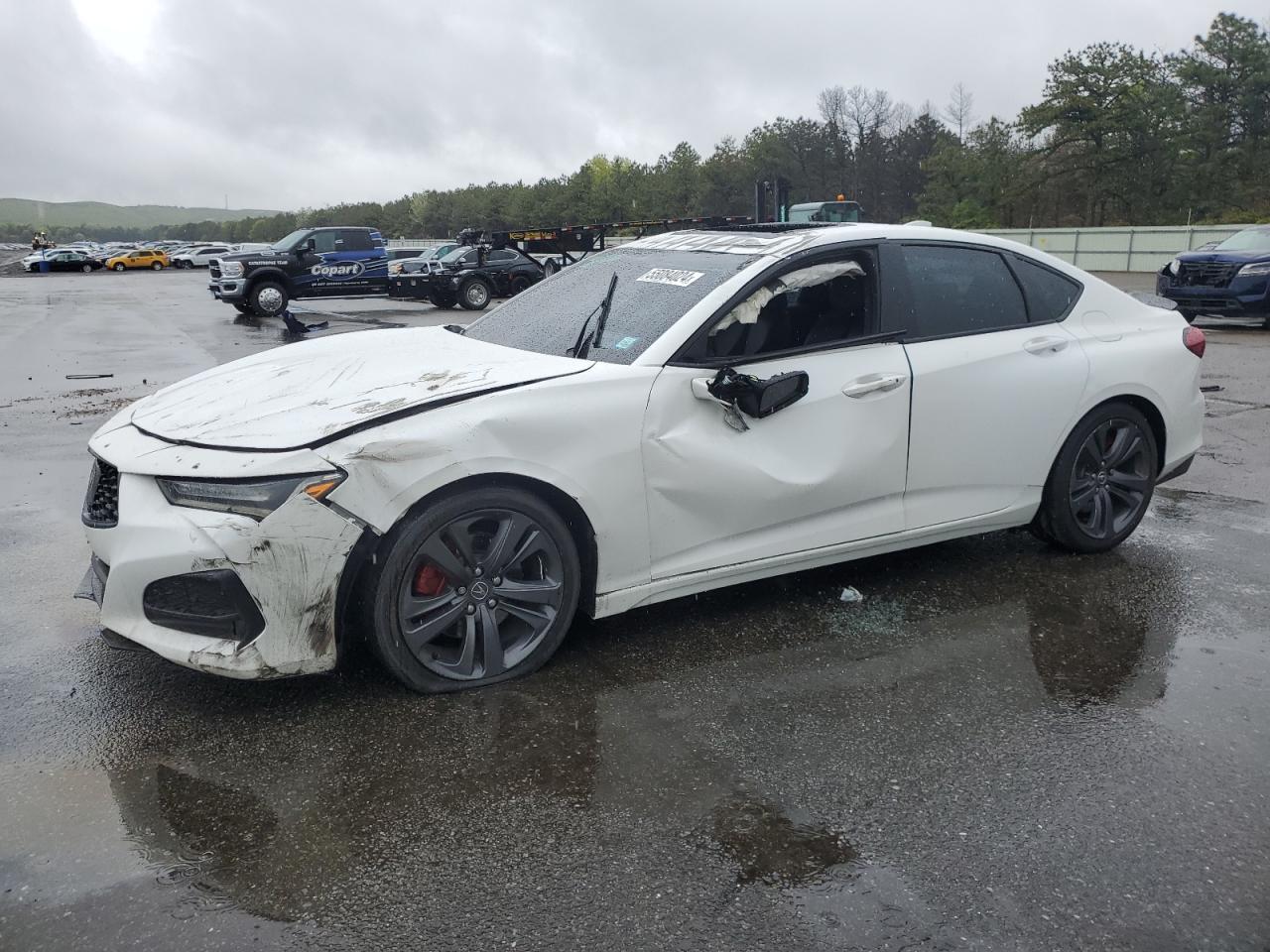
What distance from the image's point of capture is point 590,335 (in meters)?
4.26

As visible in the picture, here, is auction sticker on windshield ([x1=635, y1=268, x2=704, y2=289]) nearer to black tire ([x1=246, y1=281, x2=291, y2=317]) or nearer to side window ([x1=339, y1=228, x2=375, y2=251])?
black tire ([x1=246, y1=281, x2=291, y2=317])

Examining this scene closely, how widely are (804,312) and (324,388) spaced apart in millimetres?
Result: 1873

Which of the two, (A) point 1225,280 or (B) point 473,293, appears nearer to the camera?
(A) point 1225,280

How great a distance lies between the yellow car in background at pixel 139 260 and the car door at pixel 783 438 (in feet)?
214

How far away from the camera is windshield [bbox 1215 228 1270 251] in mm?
17000

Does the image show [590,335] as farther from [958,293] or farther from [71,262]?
[71,262]

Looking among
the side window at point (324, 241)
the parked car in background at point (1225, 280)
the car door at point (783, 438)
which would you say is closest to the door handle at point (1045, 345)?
the car door at point (783, 438)

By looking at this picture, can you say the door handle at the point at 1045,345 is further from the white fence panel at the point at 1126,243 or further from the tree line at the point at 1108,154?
the tree line at the point at 1108,154

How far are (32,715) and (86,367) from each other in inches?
427

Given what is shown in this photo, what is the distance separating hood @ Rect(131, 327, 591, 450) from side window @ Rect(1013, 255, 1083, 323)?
7.37ft

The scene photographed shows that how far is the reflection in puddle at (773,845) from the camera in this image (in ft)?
8.83

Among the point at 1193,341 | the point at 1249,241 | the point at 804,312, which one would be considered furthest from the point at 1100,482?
the point at 1249,241

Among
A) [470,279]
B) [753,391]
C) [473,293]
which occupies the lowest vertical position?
[473,293]

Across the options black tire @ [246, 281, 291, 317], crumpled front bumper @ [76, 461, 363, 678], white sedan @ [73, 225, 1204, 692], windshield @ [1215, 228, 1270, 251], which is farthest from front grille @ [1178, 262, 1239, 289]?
black tire @ [246, 281, 291, 317]
